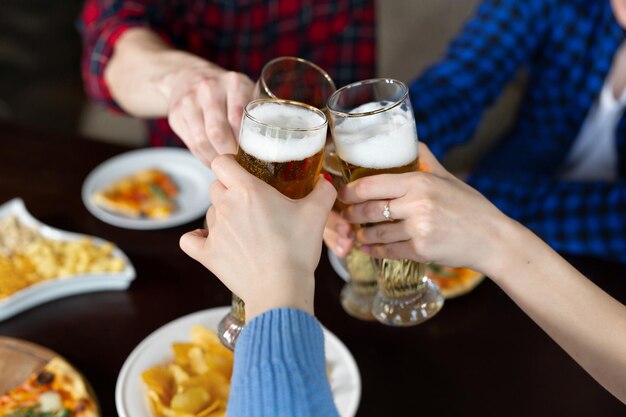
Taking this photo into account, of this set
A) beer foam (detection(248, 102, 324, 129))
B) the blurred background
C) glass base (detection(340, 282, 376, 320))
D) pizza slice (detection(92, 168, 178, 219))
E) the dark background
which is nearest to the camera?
beer foam (detection(248, 102, 324, 129))

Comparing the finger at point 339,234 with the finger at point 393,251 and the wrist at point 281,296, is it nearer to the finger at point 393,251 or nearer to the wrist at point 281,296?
the finger at point 393,251

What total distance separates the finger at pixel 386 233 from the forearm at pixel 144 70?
444 mm

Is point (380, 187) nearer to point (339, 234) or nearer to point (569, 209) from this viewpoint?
point (339, 234)

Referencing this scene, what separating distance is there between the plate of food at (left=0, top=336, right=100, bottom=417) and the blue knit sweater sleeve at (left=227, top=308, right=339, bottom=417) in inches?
14.7

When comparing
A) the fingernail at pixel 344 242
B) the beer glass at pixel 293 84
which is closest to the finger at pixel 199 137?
the beer glass at pixel 293 84

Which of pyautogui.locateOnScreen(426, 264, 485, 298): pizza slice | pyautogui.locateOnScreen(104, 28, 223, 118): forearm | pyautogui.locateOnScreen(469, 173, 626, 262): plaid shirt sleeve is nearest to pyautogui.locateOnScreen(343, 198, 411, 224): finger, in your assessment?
pyautogui.locateOnScreen(426, 264, 485, 298): pizza slice

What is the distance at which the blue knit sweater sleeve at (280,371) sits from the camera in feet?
2.40

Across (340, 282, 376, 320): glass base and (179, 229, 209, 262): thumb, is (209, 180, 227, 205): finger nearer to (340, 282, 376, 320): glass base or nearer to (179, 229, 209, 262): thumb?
(179, 229, 209, 262): thumb

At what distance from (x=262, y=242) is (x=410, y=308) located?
39 centimetres

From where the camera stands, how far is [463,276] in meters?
1.28

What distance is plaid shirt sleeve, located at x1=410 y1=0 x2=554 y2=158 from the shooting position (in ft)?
5.53

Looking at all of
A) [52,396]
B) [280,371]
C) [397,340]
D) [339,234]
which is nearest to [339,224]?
[339,234]

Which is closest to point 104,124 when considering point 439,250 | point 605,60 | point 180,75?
point 180,75

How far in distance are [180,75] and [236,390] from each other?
0.72m
